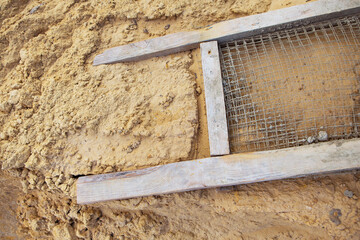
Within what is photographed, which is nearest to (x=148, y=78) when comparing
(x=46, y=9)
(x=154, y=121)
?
(x=154, y=121)

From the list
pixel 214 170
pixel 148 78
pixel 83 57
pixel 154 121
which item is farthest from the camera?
pixel 83 57

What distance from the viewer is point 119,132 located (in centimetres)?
226

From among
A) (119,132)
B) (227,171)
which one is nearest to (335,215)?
(227,171)

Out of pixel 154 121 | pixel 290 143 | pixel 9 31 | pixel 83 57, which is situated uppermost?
pixel 9 31

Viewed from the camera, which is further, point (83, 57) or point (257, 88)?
point (83, 57)

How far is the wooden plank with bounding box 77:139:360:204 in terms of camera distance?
5.70 ft

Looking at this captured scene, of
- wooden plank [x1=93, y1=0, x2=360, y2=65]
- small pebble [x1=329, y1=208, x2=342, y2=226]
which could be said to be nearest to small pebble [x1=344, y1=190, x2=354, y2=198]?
small pebble [x1=329, y1=208, x2=342, y2=226]

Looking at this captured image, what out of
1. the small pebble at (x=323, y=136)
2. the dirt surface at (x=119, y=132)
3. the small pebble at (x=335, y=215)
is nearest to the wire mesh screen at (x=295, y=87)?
the small pebble at (x=323, y=136)

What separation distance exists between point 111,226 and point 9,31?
2507 millimetres

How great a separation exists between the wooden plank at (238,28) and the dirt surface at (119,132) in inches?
4.5

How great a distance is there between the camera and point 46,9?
9.61 feet

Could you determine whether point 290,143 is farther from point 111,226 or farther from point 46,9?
point 46,9

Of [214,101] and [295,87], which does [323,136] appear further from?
[214,101]

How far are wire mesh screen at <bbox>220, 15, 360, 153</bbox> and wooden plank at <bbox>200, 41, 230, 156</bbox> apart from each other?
0.35 feet
